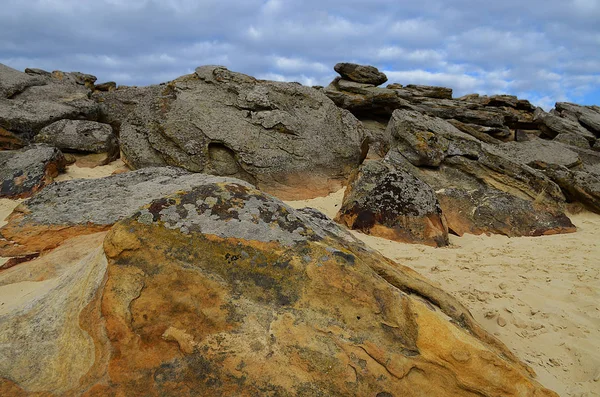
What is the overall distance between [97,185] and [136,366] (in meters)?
3.99

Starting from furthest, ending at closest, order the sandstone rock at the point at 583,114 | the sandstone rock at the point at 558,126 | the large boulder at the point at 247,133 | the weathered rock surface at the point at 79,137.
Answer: the sandstone rock at the point at 583,114 → the sandstone rock at the point at 558,126 → the weathered rock surface at the point at 79,137 → the large boulder at the point at 247,133

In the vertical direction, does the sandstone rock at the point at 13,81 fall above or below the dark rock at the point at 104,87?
below

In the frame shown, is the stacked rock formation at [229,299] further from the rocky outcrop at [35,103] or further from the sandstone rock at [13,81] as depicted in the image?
the sandstone rock at [13,81]

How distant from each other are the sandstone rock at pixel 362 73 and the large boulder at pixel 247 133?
7945 millimetres

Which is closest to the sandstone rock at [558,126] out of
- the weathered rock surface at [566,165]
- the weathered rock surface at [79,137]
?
the weathered rock surface at [566,165]

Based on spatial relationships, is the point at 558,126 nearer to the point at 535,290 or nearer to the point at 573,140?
the point at 573,140

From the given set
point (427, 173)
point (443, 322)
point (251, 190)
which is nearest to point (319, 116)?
point (427, 173)

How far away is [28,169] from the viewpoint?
8742mm

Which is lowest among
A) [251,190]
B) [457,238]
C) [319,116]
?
[457,238]

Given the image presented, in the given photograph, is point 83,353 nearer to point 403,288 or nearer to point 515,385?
point 403,288

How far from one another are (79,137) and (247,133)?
445 cm

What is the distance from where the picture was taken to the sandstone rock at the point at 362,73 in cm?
1803

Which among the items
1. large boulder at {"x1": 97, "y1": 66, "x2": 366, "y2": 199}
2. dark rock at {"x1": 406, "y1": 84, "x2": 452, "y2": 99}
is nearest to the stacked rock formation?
large boulder at {"x1": 97, "y1": 66, "x2": 366, "y2": 199}

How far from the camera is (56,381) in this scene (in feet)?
7.84
